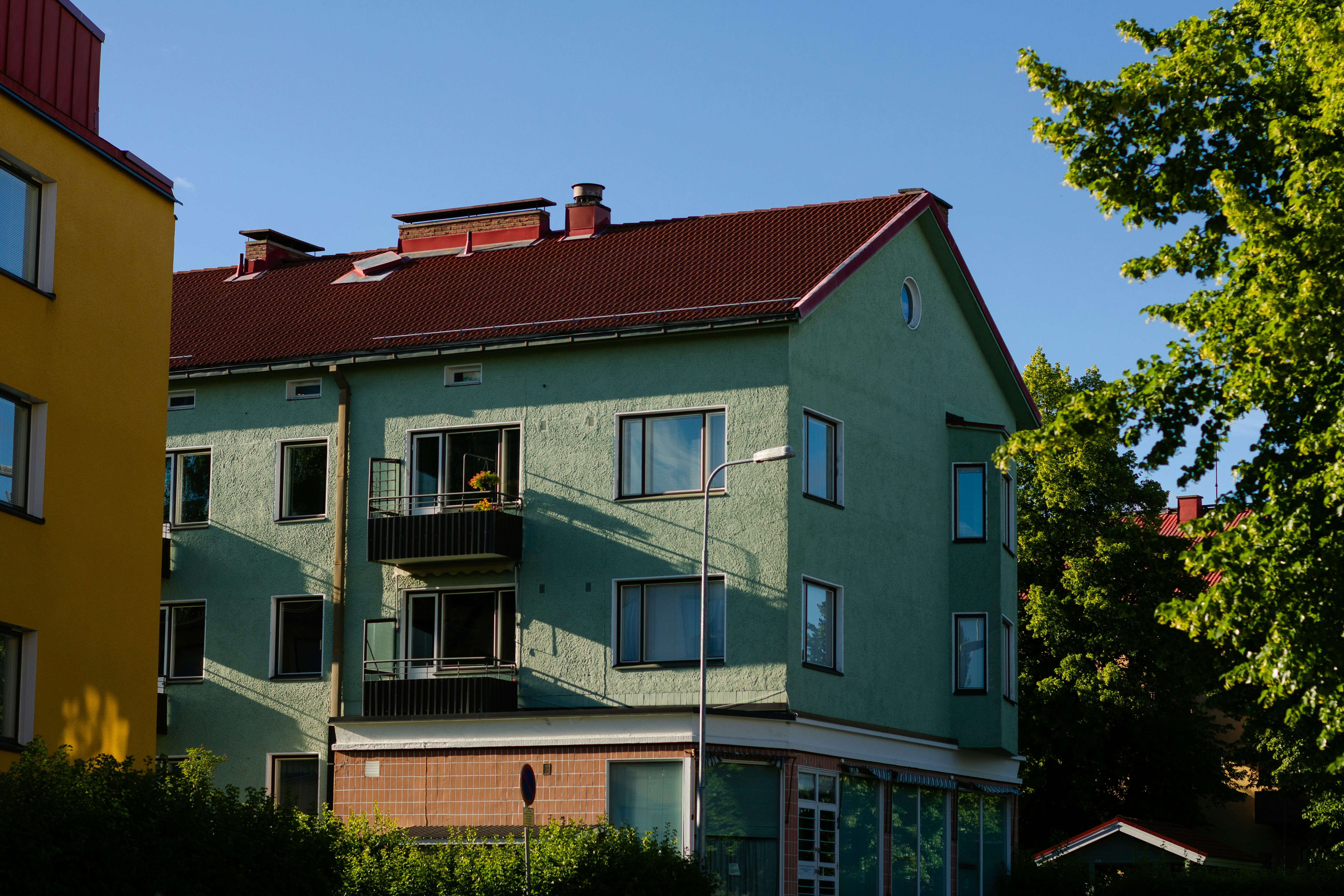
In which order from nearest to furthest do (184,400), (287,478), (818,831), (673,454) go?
(818,831), (673,454), (287,478), (184,400)

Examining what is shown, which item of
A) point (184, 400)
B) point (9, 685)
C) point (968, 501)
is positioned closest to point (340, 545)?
point (184, 400)

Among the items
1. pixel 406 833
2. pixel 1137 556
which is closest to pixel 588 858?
pixel 406 833

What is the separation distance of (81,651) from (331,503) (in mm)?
13307

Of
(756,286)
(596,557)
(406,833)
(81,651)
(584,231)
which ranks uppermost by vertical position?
(584,231)

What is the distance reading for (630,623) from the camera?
29891mm

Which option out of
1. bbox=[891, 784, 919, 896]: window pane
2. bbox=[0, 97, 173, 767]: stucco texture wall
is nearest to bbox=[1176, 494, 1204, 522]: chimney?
bbox=[891, 784, 919, 896]: window pane

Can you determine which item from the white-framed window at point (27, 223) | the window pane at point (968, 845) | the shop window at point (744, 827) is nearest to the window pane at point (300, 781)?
the shop window at point (744, 827)

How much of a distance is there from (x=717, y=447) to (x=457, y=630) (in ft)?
19.3

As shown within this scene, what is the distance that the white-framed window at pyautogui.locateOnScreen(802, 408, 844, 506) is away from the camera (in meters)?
30.2

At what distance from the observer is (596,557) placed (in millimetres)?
30250

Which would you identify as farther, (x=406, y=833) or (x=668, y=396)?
(x=668, y=396)

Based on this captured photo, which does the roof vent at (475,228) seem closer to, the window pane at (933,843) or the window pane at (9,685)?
the window pane at (933,843)

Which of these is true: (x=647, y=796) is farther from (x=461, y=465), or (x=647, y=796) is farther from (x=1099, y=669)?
(x=1099, y=669)

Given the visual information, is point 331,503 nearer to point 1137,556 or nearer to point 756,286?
point 756,286
